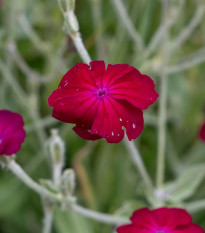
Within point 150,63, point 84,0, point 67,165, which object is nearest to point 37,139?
point 67,165

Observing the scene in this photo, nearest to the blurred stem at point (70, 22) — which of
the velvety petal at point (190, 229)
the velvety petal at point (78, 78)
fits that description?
the velvety petal at point (78, 78)

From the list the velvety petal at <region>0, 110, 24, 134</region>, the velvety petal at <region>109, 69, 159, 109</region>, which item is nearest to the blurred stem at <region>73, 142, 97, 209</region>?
the velvety petal at <region>0, 110, 24, 134</region>

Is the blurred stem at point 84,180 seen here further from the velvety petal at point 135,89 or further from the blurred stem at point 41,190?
the velvety petal at point 135,89

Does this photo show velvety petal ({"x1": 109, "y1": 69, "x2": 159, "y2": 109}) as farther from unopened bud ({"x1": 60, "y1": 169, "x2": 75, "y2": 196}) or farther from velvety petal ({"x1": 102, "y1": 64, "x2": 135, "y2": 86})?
unopened bud ({"x1": 60, "y1": 169, "x2": 75, "y2": 196})

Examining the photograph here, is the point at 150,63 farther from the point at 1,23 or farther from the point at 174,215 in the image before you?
the point at 1,23

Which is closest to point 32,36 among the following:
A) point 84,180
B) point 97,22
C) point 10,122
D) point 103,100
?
point 97,22

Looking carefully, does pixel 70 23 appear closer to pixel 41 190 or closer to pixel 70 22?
pixel 70 22
